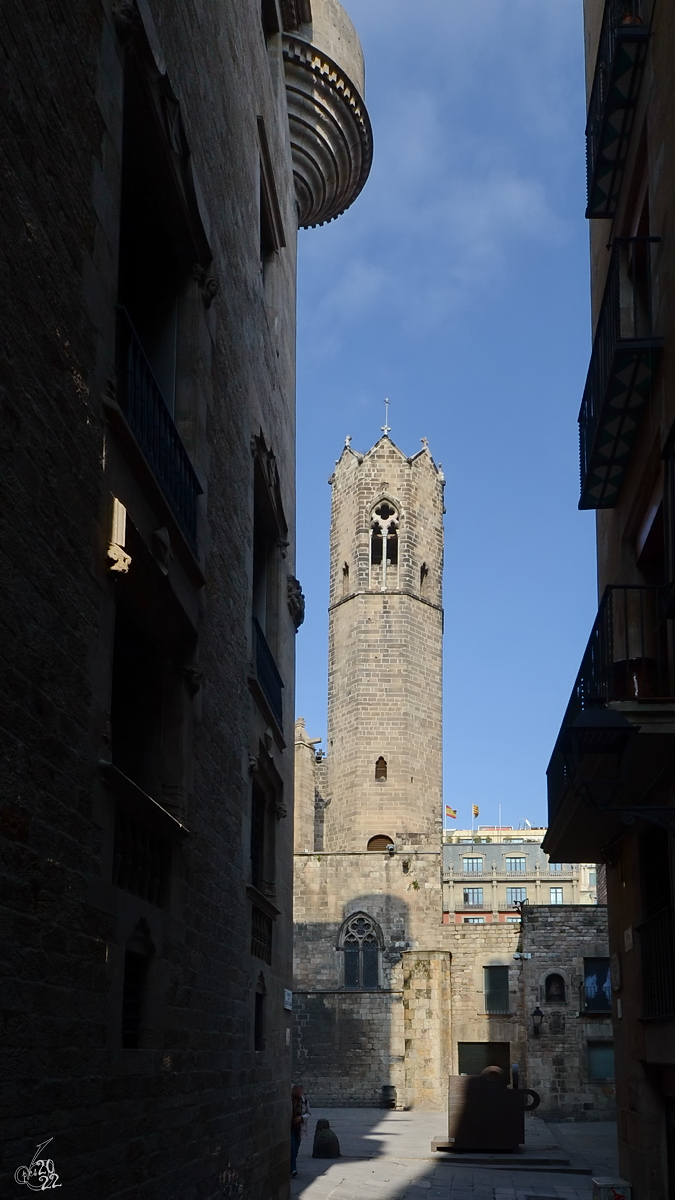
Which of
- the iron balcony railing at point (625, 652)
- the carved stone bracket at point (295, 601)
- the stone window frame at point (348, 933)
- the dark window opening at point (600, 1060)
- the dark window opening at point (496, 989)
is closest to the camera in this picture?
the iron balcony railing at point (625, 652)

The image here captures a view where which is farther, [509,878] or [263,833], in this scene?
[509,878]

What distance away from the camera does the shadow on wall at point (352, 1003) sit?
37094 mm

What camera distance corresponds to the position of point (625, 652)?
33.2 feet

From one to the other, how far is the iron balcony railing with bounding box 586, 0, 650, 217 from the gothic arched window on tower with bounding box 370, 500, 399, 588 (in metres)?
34.2

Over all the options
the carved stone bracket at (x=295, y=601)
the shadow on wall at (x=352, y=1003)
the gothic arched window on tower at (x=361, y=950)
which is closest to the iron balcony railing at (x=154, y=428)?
the carved stone bracket at (x=295, y=601)

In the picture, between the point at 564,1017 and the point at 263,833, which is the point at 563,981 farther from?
the point at 263,833

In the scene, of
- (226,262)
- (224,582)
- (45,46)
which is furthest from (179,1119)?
(226,262)

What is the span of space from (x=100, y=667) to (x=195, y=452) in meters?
3.25

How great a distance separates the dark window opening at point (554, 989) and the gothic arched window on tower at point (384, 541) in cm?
1559

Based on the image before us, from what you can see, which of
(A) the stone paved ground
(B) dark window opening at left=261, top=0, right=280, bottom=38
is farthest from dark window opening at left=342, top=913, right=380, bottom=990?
(B) dark window opening at left=261, top=0, right=280, bottom=38

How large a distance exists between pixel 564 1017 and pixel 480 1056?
3.41 m

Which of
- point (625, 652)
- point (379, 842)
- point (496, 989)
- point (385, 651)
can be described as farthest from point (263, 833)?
point (385, 651)
